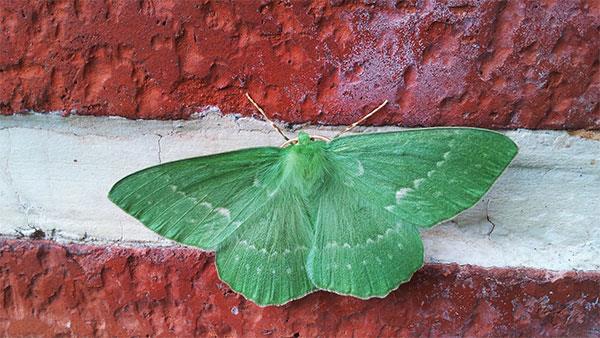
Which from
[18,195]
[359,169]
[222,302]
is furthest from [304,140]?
[18,195]

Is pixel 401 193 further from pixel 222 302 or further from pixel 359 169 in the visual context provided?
pixel 222 302

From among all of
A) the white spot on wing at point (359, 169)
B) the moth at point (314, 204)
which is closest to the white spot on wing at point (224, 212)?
the moth at point (314, 204)

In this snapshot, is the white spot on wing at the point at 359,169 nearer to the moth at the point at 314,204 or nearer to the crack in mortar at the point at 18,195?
the moth at the point at 314,204

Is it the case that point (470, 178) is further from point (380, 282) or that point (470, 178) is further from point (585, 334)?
point (585, 334)

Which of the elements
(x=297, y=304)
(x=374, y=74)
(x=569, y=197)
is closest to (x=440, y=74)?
(x=374, y=74)

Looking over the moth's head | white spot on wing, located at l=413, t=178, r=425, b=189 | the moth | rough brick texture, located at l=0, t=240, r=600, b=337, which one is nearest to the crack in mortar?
rough brick texture, located at l=0, t=240, r=600, b=337

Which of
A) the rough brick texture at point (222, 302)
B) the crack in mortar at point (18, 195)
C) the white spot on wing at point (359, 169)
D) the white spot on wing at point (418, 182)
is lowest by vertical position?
the rough brick texture at point (222, 302)
